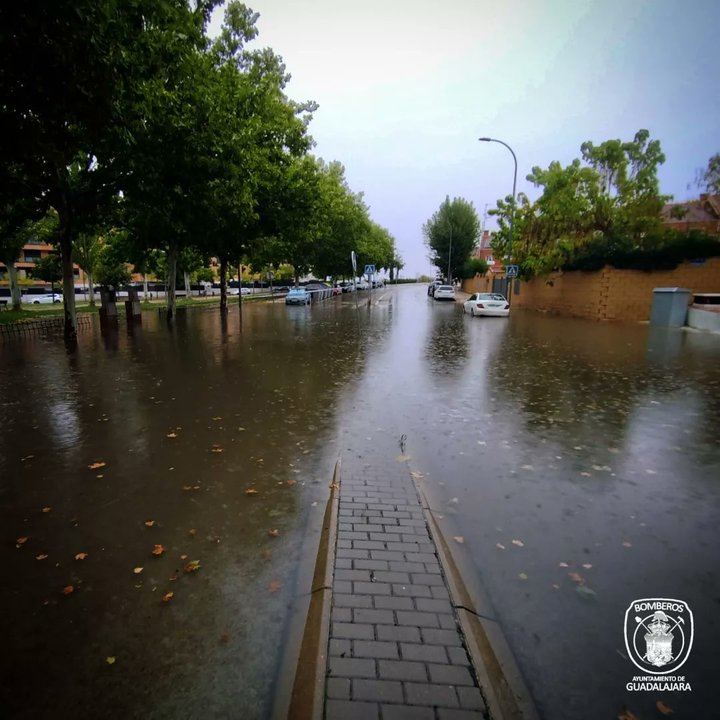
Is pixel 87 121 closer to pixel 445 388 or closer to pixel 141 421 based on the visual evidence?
pixel 141 421

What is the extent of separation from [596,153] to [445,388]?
26.4m

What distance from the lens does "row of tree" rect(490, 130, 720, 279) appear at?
24.5 metres

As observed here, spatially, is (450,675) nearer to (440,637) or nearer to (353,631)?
(440,637)

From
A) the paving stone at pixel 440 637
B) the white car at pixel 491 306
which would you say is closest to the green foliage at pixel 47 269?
the white car at pixel 491 306

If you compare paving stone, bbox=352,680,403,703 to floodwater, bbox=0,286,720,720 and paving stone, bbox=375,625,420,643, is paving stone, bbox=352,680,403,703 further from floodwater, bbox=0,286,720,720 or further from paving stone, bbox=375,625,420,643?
floodwater, bbox=0,286,720,720

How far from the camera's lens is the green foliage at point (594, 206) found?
26.3 metres

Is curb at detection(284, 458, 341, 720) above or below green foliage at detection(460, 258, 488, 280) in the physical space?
below

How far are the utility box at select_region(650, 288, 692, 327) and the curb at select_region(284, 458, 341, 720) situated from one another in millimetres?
24411

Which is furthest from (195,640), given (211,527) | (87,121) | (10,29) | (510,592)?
(87,121)

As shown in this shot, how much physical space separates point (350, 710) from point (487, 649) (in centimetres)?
87

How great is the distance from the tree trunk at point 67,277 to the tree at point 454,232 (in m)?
53.8

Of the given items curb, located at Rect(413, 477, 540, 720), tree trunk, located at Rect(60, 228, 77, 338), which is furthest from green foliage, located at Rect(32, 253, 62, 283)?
curb, located at Rect(413, 477, 540, 720)

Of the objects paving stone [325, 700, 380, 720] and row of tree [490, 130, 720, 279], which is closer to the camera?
paving stone [325, 700, 380, 720]

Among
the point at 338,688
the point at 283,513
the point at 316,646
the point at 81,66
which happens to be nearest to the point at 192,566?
the point at 283,513
